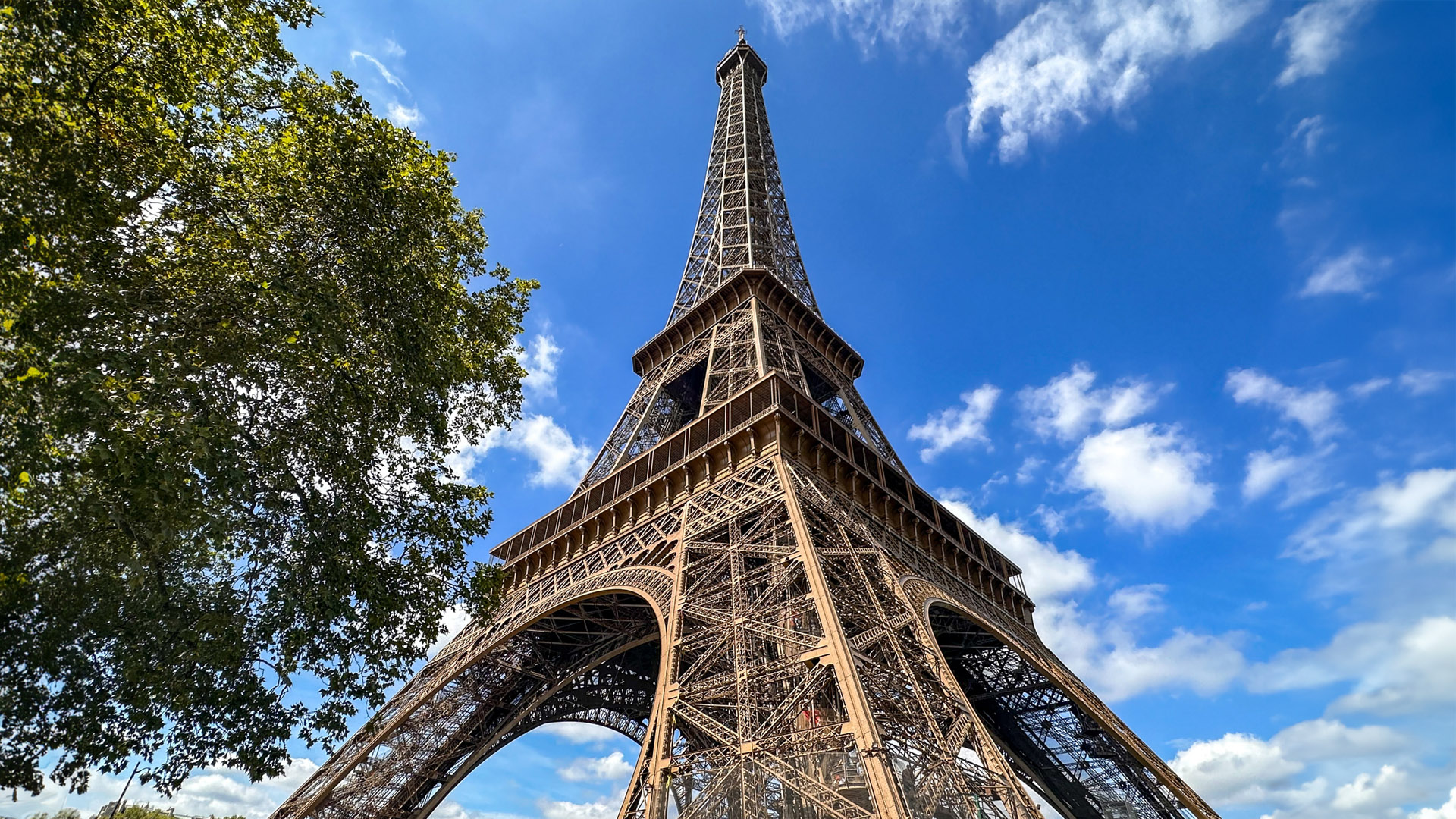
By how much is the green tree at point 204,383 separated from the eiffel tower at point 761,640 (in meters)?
2.22

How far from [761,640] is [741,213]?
28732 millimetres

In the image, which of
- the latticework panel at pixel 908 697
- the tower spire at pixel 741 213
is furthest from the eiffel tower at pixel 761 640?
the tower spire at pixel 741 213

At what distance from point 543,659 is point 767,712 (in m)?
12.0

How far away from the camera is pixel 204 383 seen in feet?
28.0

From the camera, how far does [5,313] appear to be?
6.33 metres

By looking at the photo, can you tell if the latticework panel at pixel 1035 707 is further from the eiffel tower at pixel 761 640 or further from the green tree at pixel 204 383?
the green tree at pixel 204 383

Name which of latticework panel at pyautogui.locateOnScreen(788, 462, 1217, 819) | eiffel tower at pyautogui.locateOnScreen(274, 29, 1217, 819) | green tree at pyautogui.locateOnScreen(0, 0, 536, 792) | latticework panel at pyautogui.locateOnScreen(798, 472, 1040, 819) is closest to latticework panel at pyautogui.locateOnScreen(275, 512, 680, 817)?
eiffel tower at pyautogui.locateOnScreen(274, 29, 1217, 819)

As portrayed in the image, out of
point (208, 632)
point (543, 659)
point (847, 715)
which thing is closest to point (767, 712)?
point (847, 715)

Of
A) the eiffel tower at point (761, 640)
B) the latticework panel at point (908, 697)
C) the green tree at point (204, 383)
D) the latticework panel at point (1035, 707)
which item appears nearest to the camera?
the green tree at point (204, 383)

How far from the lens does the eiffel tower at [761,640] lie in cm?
1028

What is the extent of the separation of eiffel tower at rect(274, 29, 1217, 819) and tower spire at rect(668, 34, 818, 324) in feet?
6.75

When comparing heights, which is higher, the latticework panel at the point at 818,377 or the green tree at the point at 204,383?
the latticework panel at the point at 818,377

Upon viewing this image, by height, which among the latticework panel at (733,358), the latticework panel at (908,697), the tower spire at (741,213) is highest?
the tower spire at (741,213)

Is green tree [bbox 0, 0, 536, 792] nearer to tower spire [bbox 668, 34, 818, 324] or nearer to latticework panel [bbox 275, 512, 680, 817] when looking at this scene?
latticework panel [bbox 275, 512, 680, 817]
